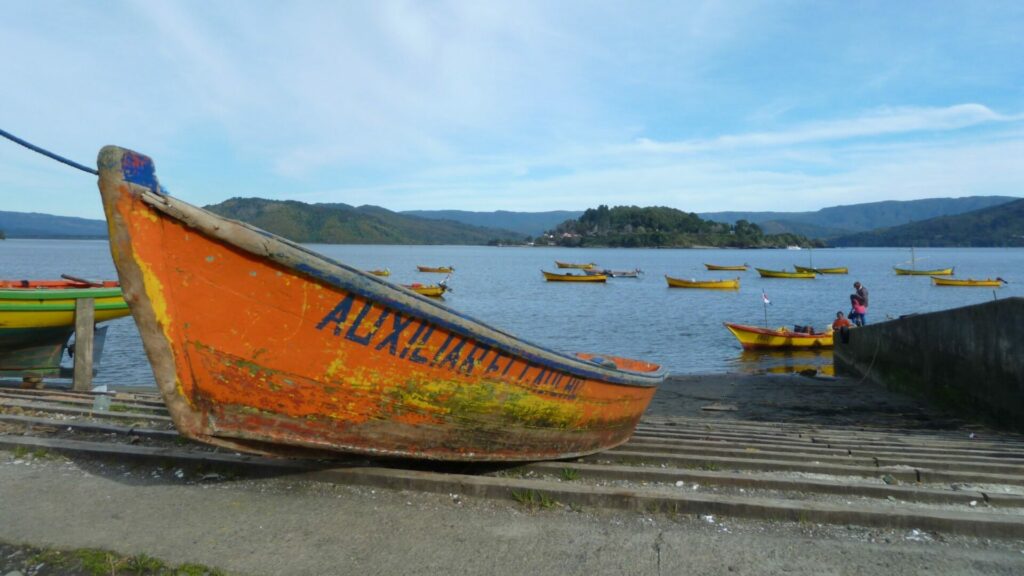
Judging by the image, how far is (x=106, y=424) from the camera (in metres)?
6.71

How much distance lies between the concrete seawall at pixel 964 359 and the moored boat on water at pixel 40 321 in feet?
37.7

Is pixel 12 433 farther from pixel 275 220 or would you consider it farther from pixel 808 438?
pixel 275 220

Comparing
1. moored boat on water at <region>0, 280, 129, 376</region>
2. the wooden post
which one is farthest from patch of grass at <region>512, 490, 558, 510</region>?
the wooden post

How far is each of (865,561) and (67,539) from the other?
4767 mm

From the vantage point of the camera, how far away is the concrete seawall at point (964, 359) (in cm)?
789

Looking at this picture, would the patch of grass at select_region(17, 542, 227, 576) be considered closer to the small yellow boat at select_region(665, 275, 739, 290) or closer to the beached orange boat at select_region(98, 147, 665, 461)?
the beached orange boat at select_region(98, 147, 665, 461)

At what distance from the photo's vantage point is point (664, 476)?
18.0ft

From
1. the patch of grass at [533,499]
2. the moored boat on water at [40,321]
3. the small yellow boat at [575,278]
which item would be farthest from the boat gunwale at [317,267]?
the small yellow boat at [575,278]

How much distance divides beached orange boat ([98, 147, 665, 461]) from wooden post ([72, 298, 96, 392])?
690 centimetres

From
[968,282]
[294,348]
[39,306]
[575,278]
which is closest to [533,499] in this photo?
[294,348]

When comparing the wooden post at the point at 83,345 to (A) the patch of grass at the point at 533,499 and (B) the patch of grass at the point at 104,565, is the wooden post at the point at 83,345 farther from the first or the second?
(A) the patch of grass at the point at 533,499

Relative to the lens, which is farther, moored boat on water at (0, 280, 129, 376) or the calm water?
the calm water

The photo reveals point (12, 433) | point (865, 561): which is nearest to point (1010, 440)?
point (865, 561)

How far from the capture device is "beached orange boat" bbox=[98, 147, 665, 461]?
397cm
